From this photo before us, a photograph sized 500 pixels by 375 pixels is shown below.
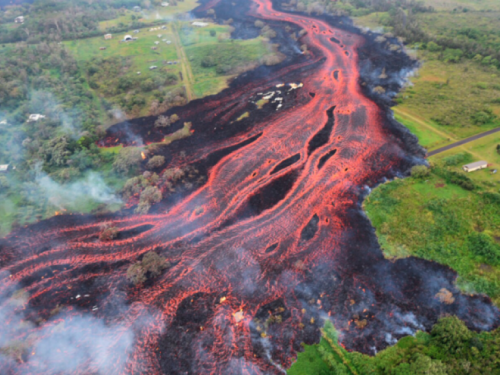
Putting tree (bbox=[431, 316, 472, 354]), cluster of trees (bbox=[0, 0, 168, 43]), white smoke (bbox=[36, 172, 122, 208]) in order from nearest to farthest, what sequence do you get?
tree (bbox=[431, 316, 472, 354]) < white smoke (bbox=[36, 172, 122, 208]) < cluster of trees (bbox=[0, 0, 168, 43])

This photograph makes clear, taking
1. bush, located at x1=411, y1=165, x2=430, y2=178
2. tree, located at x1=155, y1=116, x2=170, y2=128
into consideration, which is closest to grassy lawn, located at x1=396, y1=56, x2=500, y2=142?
bush, located at x1=411, y1=165, x2=430, y2=178

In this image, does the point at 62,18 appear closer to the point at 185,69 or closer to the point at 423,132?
the point at 185,69

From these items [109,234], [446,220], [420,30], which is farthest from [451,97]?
[109,234]

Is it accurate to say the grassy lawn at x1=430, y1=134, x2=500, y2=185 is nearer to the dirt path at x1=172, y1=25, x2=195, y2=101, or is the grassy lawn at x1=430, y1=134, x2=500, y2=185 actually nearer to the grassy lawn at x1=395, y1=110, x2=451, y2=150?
the grassy lawn at x1=395, y1=110, x2=451, y2=150

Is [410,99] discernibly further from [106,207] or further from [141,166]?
[106,207]

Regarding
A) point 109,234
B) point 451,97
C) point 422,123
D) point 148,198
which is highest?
point 451,97

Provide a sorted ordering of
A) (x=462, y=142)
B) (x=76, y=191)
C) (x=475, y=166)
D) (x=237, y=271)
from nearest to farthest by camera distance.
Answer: (x=237, y=271) → (x=475, y=166) → (x=76, y=191) → (x=462, y=142)

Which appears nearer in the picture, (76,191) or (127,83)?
(76,191)

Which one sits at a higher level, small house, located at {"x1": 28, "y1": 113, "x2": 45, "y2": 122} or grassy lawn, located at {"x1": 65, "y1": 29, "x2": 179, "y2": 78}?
grassy lawn, located at {"x1": 65, "y1": 29, "x2": 179, "y2": 78}
